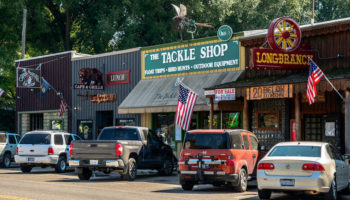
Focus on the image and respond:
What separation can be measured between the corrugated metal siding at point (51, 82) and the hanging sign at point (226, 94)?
49.5ft

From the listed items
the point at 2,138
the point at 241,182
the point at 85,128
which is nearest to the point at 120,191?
the point at 241,182

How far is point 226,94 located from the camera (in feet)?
72.7

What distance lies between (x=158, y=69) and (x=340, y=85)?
12.8 m

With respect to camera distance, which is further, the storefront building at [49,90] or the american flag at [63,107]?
the storefront building at [49,90]

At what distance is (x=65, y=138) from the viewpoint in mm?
26141

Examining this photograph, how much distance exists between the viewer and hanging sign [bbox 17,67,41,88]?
1430 inches

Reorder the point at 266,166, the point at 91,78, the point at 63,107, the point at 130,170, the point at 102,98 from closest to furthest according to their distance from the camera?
the point at 266,166 < the point at 130,170 < the point at 91,78 < the point at 102,98 < the point at 63,107

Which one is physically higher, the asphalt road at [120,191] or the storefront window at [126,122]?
the storefront window at [126,122]

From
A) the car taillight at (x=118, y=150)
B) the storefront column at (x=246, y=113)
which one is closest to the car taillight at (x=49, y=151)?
the car taillight at (x=118, y=150)

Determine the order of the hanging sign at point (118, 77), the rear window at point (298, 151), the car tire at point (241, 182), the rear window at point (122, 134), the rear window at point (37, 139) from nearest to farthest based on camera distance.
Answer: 1. the rear window at point (298, 151)
2. the car tire at point (241, 182)
3. the rear window at point (122, 134)
4. the rear window at point (37, 139)
5. the hanging sign at point (118, 77)

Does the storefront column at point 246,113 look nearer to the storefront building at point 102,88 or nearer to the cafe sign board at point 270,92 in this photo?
the cafe sign board at point 270,92

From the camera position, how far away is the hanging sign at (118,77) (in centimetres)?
3175

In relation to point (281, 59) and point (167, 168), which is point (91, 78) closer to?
point (167, 168)

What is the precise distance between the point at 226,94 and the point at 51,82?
17505mm
